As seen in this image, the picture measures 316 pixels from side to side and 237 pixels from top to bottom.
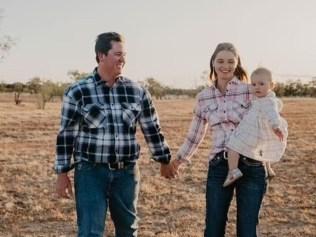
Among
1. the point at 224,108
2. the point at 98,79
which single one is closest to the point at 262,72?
the point at 224,108

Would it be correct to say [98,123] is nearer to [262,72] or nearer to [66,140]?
[66,140]

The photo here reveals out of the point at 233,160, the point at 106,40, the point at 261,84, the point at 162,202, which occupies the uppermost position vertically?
the point at 106,40

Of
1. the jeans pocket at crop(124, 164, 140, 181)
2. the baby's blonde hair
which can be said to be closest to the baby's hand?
the baby's blonde hair

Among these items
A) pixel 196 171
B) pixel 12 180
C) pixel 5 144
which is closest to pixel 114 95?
pixel 12 180

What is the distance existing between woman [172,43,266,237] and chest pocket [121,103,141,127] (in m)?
0.50

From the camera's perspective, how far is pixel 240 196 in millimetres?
3830

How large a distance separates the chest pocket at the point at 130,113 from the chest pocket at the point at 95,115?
0.13 metres

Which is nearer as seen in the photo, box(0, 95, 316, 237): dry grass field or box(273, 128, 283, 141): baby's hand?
box(273, 128, 283, 141): baby's hand

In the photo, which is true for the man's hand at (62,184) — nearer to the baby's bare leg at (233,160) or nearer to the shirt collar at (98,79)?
the shirt collar at (98,79)

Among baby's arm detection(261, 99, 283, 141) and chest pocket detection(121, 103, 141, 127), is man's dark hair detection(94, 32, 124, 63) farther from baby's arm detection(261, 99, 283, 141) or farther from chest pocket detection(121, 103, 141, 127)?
baby's arm detection(261, 99, 283, 141)

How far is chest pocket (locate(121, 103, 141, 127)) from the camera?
12.1ft

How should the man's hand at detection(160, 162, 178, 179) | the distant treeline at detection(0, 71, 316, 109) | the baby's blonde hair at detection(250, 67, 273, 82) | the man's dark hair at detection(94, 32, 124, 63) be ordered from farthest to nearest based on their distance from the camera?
the distant treeline at detection(0, 71, 316, 109), the man's hand at detection(160, 162, 178, 179), the baby's blonde hair at detection(250, 67, 273, 82), the man's dark hair at detection(94, 32, 124, 63)

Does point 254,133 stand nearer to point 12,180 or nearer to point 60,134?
point 60,134

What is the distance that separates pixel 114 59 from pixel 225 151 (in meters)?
0.96
